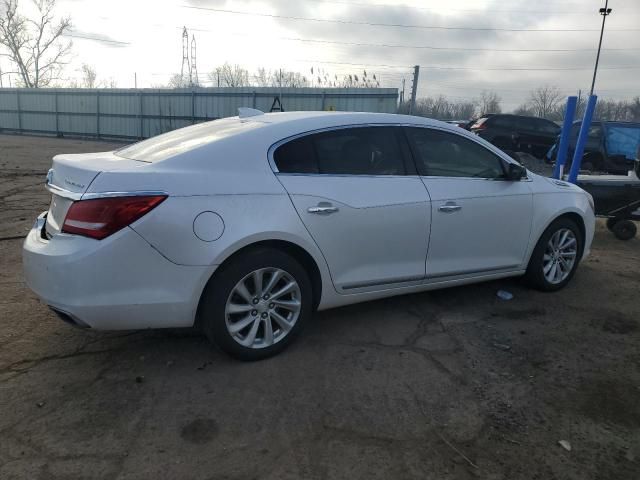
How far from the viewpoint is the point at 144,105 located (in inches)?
1076

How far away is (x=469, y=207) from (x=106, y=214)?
2.69 meters

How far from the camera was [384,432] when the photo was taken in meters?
2.70

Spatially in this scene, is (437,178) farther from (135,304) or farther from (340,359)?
(135,304)

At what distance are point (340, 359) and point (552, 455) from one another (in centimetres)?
140

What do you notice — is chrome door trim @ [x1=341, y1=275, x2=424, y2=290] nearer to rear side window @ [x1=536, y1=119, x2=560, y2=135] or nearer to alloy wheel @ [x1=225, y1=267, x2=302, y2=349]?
alloy wheel @ [x1=225, y1=267, x2=302, y2=349]

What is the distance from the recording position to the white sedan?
292 cm

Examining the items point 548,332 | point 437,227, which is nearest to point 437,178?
point 437,227

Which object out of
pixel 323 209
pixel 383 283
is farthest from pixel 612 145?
pixel 323 209

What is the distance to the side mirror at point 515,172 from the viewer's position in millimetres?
4461

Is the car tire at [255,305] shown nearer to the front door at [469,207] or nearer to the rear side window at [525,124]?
the front door at [469,207]

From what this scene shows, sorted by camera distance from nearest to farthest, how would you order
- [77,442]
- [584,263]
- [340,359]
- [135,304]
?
[77,442] < [135,304] < [340,359] < [584,263]

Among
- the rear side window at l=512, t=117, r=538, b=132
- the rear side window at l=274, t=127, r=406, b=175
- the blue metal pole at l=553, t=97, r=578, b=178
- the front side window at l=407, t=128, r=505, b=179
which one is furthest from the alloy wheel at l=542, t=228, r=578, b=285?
the rear side window at l=512, t=117, r=538, b=132

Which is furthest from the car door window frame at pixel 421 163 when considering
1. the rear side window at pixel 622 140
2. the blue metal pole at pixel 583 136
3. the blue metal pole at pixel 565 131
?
the rear side window at pixel 622 140

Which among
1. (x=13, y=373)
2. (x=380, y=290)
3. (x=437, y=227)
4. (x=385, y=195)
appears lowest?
(x=13, y=373)
